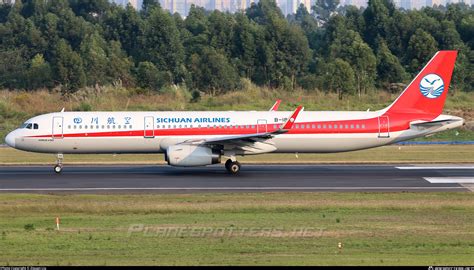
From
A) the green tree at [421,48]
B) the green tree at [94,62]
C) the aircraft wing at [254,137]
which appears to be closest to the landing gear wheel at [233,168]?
the aircraft wing at [254,137]

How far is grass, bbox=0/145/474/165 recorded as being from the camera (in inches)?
1928

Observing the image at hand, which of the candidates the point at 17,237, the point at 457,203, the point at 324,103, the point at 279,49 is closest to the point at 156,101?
the point at 324,103

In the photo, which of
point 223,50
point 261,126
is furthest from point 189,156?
point 223,50

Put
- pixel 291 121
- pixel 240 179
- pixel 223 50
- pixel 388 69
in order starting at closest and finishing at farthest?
pixel 240 179
pixel 291 121
pixel 388 69
pixel 223 50

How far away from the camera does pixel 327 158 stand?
5081 cm

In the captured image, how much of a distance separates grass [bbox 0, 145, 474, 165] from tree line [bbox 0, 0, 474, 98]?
27.3 m

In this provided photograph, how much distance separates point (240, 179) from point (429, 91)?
11.7m

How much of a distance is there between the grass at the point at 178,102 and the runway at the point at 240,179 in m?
23.0

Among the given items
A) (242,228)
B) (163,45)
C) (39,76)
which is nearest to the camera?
(242,228)

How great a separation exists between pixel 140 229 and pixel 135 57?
Answer: 80963 millimetres

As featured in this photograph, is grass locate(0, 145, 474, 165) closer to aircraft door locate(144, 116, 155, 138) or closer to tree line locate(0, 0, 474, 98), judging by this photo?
aircraft door locate(144, 116, 155, 138)

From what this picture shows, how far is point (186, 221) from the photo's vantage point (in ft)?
86.2

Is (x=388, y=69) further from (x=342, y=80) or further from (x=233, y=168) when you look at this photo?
(x=233, y=168)

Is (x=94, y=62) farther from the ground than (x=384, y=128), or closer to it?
farther from the ground
